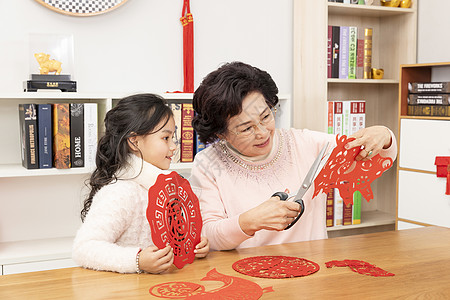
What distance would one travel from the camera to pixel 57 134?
220cm

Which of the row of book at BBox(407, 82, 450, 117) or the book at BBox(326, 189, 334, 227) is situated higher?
the row of book at BBox(407, 82, 450, 117)

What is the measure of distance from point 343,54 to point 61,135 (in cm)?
157

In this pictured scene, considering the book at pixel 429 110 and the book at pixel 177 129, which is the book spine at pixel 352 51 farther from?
the book at pixel 177 129

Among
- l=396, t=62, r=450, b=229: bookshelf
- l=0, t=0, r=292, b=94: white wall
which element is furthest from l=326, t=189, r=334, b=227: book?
l=0, t=0, r=292, b=94: white wall

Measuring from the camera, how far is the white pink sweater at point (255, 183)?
→ 168cm

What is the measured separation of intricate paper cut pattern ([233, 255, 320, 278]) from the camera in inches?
46.0

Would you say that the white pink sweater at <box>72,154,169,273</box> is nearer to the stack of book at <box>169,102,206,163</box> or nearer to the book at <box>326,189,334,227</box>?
the stack of book at <box>169,102,206,163</box>

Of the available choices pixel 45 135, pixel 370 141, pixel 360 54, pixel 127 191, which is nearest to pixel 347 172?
pixel 370 141

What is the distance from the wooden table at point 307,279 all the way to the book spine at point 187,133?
112 centimetres

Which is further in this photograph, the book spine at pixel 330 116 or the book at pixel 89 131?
the book spine at pixel 330 116

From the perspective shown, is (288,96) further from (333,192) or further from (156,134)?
(156,134)

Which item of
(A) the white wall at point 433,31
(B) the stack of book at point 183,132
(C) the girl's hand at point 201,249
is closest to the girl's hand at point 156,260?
(C) the girl's hand at point 201,249

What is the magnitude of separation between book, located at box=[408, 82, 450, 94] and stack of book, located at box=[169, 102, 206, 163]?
1.19m

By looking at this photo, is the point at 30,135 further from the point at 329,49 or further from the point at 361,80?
the point at 361,80
